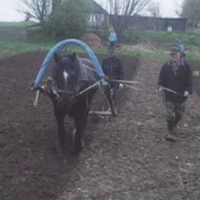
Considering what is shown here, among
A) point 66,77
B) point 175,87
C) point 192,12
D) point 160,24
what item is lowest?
point 160,24

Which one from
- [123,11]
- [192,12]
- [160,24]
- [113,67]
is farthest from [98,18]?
[113,67]

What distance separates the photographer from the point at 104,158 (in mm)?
7262

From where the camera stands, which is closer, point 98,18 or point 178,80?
point 178,80

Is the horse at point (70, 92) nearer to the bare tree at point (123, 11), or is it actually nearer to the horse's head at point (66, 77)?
the horse's head at point (66, 77)

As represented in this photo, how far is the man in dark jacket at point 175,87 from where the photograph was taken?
27.9 ft

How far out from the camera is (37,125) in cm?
910

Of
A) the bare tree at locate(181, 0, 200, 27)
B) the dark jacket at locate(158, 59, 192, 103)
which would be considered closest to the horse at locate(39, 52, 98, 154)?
the dark jacket at locate(158, 59, 192, 103)

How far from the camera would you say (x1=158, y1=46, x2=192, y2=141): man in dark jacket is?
8.52 m

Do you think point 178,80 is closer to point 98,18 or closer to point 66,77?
point 66,77

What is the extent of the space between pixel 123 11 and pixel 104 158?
3887cm

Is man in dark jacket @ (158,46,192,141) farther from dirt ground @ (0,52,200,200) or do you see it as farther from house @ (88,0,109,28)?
house @ (88,0,109,28)

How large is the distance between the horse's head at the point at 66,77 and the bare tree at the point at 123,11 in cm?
3401

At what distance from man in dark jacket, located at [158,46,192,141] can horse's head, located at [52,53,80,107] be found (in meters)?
1.99

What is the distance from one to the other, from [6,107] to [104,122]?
245cm
